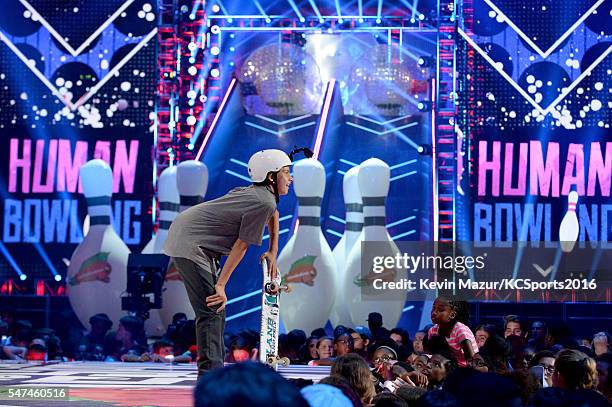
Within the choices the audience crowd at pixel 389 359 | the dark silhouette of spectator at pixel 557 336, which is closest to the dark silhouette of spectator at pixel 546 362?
the audience crowd at pixel 389 359

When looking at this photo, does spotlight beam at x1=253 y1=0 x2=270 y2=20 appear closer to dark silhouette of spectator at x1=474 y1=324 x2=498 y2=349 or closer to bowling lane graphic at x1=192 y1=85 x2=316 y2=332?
bowling lane graphic at x1=192 y1=85 x2=316 y2=332

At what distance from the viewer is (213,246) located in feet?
14.2

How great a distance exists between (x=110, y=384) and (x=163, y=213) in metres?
4.21

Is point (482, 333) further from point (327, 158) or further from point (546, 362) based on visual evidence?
point (327, 158)

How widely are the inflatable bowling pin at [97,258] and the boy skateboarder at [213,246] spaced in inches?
188

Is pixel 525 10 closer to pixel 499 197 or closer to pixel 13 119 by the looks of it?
pixel 499 197

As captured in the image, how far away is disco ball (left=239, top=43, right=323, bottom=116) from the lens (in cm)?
901

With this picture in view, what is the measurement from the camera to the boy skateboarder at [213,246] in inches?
167

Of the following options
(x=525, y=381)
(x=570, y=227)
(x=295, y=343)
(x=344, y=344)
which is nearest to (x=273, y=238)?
(x=525, y=381)

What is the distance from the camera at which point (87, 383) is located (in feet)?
16.1

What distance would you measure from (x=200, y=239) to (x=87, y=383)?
1.09 meters

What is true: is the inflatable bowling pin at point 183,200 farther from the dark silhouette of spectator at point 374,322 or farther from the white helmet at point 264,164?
the white helmet at point 264,164

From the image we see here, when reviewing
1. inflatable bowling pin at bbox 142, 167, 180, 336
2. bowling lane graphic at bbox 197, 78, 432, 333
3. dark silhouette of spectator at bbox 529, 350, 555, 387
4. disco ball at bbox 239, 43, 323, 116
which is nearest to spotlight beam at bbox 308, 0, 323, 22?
A: disco ball at bbox 239, 43, 323, 116

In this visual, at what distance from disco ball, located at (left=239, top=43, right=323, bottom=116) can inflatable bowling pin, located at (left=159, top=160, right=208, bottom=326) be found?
2.61 ft
